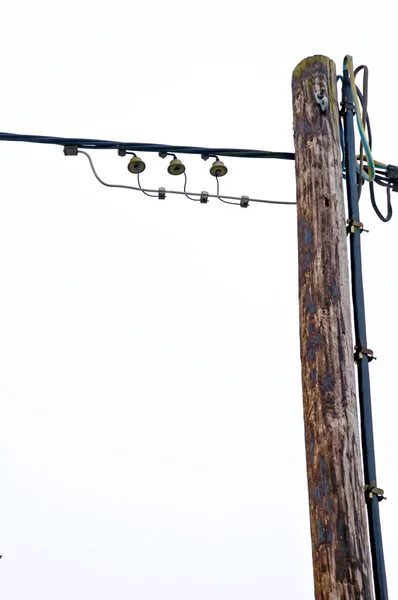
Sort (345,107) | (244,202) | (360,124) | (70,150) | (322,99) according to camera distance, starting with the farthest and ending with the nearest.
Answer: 1. (244,202)
2. (70,150)
3. (360,124)
4. (345,107)
5. (322,99)

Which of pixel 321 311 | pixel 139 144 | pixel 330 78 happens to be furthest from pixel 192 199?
pixel 321 311

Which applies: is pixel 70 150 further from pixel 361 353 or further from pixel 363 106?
pixel 361 353

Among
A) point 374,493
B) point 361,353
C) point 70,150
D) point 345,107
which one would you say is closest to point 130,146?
point 70,150

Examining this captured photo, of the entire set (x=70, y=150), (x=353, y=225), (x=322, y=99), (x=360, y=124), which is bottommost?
(x=353, y=225)

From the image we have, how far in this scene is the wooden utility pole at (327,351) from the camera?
5160mm

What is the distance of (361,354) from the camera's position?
590cm

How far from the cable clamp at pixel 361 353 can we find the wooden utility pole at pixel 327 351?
0.20 metres

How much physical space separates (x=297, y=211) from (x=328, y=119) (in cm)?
62

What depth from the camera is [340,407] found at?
5453 millimetres

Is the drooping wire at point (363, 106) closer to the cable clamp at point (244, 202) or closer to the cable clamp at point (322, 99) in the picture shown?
the cable clamp at point (322, 99)

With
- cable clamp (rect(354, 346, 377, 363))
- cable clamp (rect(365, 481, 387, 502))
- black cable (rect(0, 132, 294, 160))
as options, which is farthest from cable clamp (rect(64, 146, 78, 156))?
cable clamp (rect(365, 481, 387, 502))

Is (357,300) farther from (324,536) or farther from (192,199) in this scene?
(192,199)

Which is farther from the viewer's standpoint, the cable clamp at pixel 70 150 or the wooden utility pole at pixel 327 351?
the cable clamp at pixel 70 150

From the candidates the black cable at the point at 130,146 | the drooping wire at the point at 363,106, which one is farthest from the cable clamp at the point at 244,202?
the drooping wire at the point at 363,106
